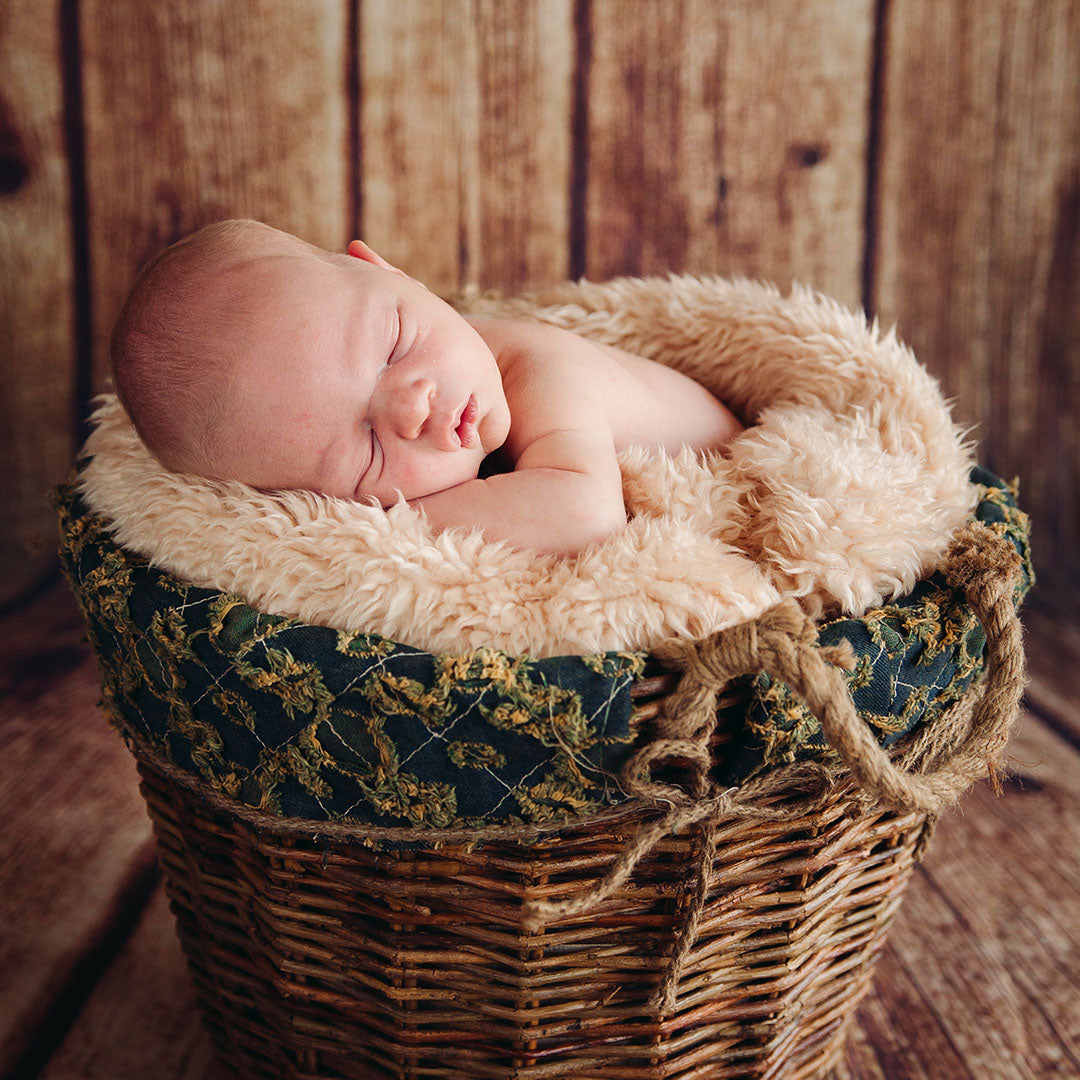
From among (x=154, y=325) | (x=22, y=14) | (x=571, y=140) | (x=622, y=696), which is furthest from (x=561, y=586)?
(x=22, y=14)

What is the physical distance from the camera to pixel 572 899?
61 cm

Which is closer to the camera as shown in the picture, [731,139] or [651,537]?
[651,537]

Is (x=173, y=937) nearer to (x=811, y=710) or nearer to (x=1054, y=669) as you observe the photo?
(x=811, y=710)

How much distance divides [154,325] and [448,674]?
43cm

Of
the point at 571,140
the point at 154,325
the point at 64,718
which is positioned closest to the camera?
the point at 154,325

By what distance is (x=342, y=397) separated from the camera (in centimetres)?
79

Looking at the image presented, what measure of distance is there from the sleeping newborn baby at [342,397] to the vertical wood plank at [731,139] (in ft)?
2.84

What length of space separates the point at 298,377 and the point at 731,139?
3.60ft

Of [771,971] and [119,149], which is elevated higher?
[119,149]

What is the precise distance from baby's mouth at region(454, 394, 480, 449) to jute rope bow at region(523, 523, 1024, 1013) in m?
0.31

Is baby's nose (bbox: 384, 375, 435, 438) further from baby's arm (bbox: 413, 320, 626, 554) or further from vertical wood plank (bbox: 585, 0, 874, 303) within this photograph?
vertical wood plank (bbox: 585, 0, 874, 303)

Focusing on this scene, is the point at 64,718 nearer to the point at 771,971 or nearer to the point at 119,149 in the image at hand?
the point at 119,149

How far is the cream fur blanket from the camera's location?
0.64 meters

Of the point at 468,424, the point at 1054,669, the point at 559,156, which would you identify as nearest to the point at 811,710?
the point at 468,424
